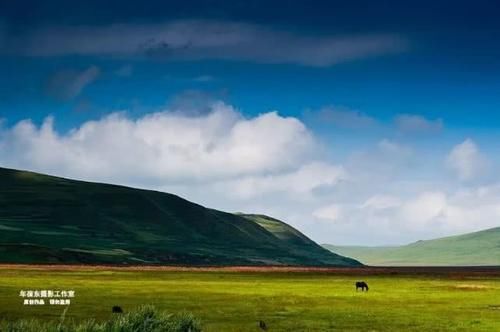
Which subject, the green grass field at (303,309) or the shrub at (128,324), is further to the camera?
the green grass field at (303,309)

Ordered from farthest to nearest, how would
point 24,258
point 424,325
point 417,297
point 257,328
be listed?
point 24,258
point 417,297
point 424,325
point 257,328

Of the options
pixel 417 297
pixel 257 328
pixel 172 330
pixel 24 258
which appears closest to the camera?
pixel 172 330

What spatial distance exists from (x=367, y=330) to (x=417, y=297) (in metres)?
32.7

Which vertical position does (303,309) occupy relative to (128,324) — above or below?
below

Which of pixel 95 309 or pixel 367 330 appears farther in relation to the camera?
pixel 95 309

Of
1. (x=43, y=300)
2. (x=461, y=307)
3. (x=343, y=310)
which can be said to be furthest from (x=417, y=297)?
(x=43, y=300)

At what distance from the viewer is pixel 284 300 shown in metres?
65.2

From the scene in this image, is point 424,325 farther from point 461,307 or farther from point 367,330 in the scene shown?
point 461,307

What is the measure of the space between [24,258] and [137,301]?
146 metres

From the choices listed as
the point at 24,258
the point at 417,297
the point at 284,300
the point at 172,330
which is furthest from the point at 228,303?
the point at 24,258

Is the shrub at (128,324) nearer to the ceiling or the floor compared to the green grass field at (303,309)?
nearer to the ceiling

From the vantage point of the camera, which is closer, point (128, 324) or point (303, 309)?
point (128, 324)

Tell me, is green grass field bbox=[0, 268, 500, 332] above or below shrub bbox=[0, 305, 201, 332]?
below

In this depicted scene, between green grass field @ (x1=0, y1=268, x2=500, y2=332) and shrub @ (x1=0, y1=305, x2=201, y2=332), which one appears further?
green grass field @ (x1=0, y1=268, x2=500, y2=332)
